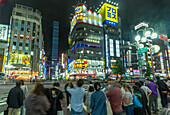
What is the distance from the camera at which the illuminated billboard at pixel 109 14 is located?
90750mm

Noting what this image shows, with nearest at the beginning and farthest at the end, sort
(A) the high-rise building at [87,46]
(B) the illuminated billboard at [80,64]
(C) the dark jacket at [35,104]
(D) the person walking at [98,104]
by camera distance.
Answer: (C) the dark jacket at [35,104] < (D) the person walking at [98,104] < (B) the illuminated billboard at [80,64] < (A) the high-rise building at [87,46]

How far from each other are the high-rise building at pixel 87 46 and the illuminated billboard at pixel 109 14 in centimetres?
869

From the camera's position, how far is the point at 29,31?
68250mm

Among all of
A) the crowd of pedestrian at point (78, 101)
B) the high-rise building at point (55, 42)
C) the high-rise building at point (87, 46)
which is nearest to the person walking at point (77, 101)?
the crowd of pedestrian at point (78, 101)

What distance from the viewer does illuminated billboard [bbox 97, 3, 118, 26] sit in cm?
9075

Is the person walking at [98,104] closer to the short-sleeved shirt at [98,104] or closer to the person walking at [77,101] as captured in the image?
the short-sleeved shirt at [98,104]

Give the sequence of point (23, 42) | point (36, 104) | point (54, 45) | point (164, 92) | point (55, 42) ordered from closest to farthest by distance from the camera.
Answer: point (36, 104)
point (164, 92)
point (23, 42)
point (54, 45)
point (55, 42)

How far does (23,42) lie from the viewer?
212 feet

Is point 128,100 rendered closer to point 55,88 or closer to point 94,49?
point 55,88

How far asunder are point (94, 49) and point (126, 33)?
67.1m

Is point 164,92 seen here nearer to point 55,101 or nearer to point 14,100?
point 55,101

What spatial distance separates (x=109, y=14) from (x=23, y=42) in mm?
68793

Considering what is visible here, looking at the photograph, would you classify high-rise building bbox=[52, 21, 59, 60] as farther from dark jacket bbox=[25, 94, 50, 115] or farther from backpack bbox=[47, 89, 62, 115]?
dark jacket bbox=[25, 94, 50, 115]


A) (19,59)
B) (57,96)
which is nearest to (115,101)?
(57,96)
